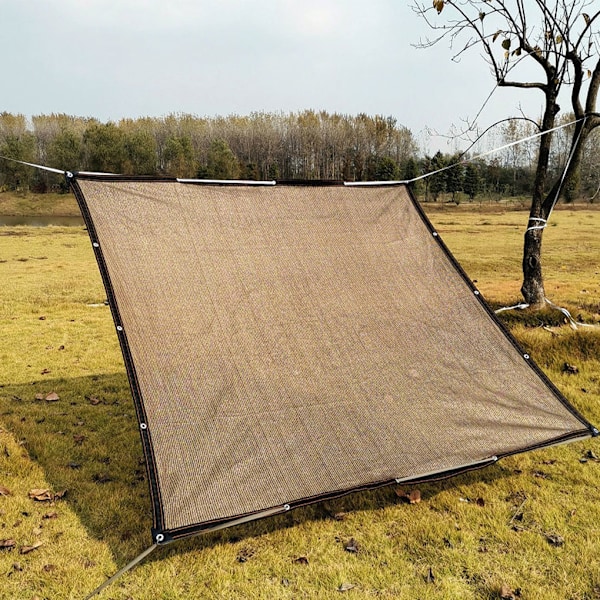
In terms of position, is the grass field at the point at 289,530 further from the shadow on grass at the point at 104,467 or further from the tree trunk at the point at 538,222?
the tree trunk at the point at 538,222

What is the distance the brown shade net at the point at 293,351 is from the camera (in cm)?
308

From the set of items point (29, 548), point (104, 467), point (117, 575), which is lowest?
point (104, 467)

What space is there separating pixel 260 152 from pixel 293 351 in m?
66.7

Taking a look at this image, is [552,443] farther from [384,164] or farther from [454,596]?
[384,164]


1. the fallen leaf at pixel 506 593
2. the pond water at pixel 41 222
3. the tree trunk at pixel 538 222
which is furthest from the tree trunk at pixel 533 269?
the pond water at pixel 41 222

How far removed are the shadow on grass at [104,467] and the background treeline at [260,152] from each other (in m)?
41.4

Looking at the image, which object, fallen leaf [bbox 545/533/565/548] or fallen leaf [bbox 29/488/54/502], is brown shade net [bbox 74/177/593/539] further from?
fallen leaf [bbox 29/488/54/502]

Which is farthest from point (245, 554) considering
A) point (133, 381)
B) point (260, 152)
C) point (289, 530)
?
point (260, 152)

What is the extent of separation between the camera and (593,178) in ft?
141

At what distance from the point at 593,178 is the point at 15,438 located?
4732cm

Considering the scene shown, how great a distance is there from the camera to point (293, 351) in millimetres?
3691

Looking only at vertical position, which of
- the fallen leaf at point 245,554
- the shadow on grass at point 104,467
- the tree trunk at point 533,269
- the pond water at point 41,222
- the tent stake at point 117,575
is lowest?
the pond water at point 41,222

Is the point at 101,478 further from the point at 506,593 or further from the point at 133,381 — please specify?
the point at 506,593

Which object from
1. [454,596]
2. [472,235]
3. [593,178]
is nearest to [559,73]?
[454,596]
